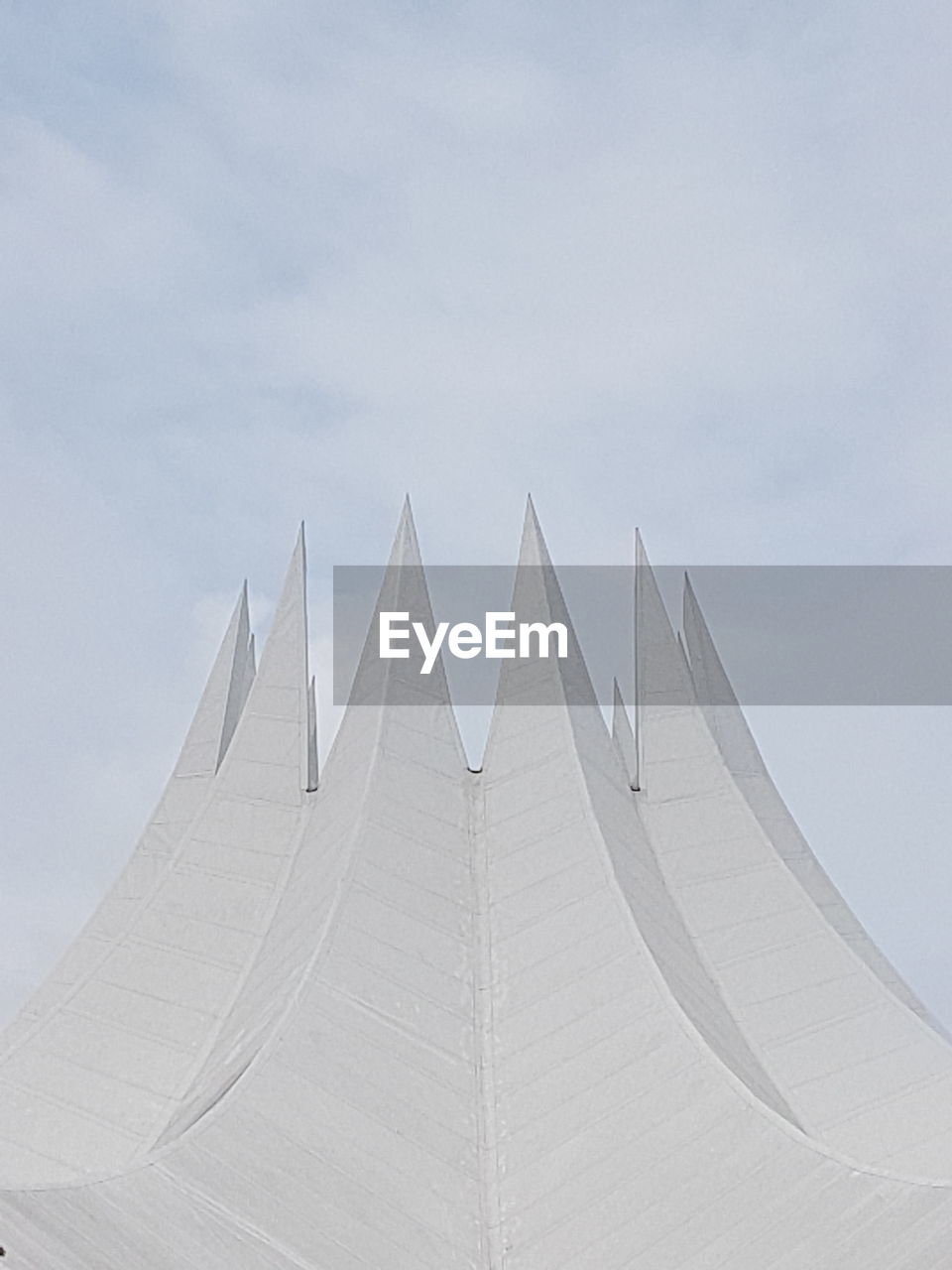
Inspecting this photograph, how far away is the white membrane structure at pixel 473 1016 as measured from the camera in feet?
21.2

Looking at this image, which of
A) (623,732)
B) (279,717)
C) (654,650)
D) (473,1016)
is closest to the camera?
(473,1016)

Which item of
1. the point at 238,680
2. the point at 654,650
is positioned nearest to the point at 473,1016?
the point at 654,650

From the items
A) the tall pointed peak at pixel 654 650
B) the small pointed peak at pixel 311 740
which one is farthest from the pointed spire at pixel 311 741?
the tall pointed peak at pixel 654 650

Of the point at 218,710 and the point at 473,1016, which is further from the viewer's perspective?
the point at 218,710

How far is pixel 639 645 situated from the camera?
40.2ft

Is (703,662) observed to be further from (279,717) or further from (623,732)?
(279,717)

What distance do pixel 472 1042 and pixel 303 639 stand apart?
475 centimetres

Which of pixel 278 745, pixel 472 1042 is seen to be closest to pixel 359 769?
pixel 278 745

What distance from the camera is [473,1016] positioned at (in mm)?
8906

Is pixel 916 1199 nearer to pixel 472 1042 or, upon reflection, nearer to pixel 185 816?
pixel 472 1042

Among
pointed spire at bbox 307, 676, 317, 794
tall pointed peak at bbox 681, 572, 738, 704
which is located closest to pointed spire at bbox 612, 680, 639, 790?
tall pointed peak at bbox 681, 572, 738, 704

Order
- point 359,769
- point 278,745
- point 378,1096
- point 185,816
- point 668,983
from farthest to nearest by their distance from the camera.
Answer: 1. point 185,816
2. point 278,745
3. point 359,769
4. point 668,983
5. point 378,1096

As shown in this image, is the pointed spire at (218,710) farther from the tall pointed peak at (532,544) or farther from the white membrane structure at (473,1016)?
the tall pointed peak at (532,544)

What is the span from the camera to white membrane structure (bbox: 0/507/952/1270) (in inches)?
254
